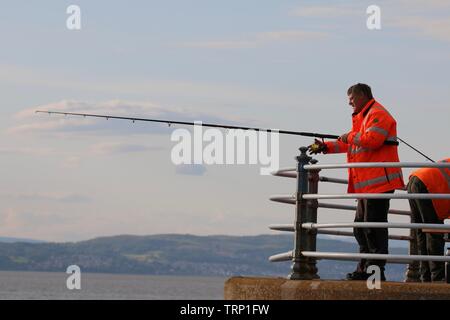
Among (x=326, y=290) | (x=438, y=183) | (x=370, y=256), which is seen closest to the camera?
(x=326, y=290)

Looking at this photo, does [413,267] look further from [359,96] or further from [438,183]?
[359,96]

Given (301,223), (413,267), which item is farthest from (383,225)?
(413,267)

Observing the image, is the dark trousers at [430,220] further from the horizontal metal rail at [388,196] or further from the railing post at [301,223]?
the horizontal metal rail at [388,196]

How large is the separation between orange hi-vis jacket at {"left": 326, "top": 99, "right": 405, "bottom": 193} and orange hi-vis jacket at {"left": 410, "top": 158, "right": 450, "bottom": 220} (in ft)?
1.92

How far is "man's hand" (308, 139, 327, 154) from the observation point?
11312 mm

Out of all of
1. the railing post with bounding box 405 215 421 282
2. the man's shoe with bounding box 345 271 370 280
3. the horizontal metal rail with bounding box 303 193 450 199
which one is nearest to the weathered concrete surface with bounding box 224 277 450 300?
the horizontal metal rail with bounding box 303 193 450 199

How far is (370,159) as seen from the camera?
35.5 feet

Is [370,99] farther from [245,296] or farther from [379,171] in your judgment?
[245,296]

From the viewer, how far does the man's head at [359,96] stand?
36.1ft

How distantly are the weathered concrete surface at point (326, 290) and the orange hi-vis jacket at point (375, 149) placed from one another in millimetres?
1092

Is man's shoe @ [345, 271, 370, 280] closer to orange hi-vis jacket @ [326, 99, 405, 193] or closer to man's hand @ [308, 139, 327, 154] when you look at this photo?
orange hi-vis jacket @ [326, 99, 405, 193]

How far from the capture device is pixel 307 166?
10.6 m

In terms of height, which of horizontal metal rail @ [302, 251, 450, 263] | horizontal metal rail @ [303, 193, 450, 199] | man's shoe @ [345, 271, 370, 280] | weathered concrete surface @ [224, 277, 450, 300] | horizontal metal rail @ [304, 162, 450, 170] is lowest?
weathered concrete surface @ [224, 277, 450, 300]

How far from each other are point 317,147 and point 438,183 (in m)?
1.07
